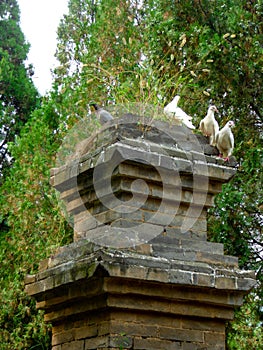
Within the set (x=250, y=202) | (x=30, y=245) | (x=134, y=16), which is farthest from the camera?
(x=134, y=16)

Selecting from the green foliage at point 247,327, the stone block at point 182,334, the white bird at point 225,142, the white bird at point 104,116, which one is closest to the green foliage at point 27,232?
the green foliage at point 247,327

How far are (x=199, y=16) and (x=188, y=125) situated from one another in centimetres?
564

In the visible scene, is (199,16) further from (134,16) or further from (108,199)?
(108,199)

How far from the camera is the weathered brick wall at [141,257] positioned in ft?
16.3

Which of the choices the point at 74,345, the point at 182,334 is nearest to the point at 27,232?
the point at 74,345

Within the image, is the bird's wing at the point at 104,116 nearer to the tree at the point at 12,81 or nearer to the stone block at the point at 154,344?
the stone block at the point at 154,344

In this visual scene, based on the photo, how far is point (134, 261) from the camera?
16.2 feet

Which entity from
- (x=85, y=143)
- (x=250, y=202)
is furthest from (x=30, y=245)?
(x=85, y=143)

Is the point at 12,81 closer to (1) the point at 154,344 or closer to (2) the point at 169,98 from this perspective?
(2) the point at 169,98

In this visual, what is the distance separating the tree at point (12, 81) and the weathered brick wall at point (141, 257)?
1248 cm

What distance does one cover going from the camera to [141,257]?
16.4 feet

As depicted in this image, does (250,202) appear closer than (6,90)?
Yes

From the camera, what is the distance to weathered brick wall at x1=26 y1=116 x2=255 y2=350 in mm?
4965

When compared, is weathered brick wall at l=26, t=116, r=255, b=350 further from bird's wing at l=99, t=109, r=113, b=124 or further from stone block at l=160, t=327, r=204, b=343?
bird's wing at l=99, t=109, r=113, b=124
